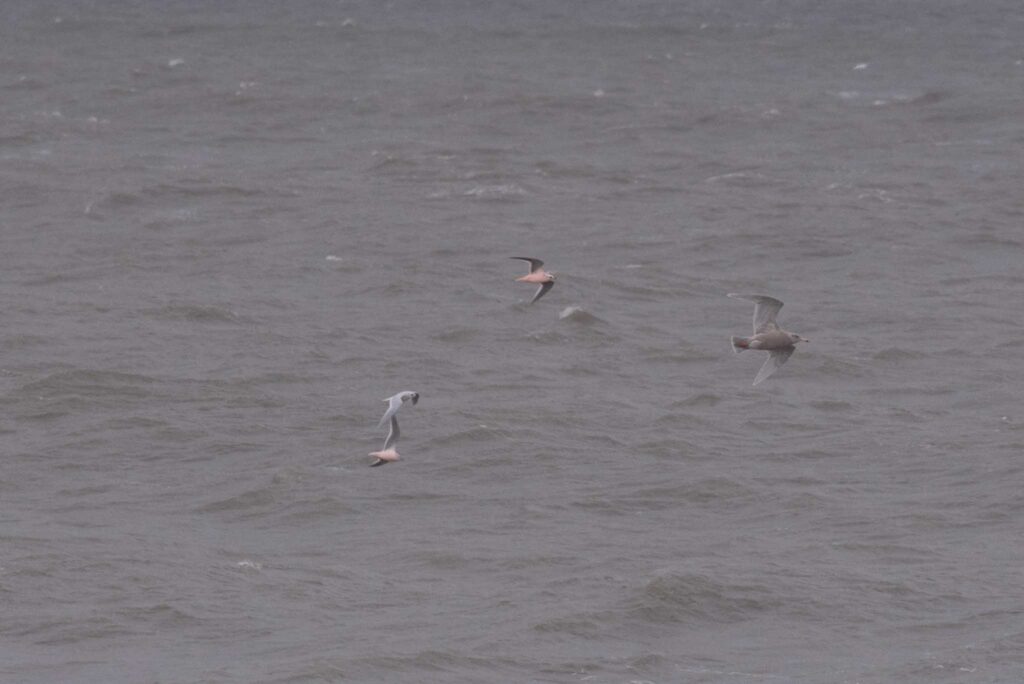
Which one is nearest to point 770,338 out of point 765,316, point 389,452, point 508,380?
point 765,316

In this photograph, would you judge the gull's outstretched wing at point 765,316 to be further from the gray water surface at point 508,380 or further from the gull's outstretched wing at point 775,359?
the gray water surface at point 508,380

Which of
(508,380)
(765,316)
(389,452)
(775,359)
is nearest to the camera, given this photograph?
(389,452)

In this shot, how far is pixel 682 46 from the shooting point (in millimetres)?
106250

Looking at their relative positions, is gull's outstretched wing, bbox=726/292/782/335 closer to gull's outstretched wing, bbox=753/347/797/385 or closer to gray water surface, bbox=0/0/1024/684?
gull's outstretched wing, bbox=753/347/797/385

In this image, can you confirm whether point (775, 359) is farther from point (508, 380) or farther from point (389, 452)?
point (508, 380)

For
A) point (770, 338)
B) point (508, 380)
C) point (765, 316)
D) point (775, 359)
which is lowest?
point (508, 380)

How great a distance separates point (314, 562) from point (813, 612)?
8521mm

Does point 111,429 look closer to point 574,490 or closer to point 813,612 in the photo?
point 574,490

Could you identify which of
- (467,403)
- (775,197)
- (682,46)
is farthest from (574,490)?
(682,46)

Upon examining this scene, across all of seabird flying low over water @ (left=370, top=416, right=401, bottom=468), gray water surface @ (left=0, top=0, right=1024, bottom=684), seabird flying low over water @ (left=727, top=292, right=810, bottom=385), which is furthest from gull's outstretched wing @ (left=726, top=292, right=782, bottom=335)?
gray water surface @ (left=0, top=0, right=1024, bottom=684)

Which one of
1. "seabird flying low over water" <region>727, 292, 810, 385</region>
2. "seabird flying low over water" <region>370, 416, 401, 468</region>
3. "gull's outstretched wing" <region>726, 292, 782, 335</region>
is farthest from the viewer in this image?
"gull's outstretched wing" <region>726, 292, 782, 335</region>

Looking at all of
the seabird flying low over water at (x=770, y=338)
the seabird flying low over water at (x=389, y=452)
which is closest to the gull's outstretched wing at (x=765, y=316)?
the seabird flying low over water at (x=770, y=338)

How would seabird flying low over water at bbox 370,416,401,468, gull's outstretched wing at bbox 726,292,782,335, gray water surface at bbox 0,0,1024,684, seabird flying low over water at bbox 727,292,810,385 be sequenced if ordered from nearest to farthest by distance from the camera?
1. seabird flying low over water at bbox 370,416,401,468
2. seabird flying low over water at bbox 727,292,810,385
3. gull's outstretched wing at bbox 726,292,782,335
4. gray water surface at bbox 0,0,1024,684

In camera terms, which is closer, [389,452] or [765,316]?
[389,452]
